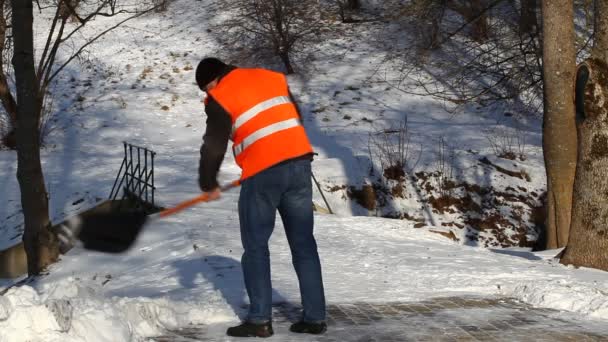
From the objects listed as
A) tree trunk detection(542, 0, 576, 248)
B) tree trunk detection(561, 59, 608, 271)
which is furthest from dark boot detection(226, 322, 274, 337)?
tree trunk detection(542, 0, 576, 248)

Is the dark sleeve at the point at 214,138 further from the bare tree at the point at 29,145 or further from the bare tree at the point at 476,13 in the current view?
the bare tree at the point at 476,13

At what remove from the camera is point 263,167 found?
16.5ft

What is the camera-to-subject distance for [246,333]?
512cm

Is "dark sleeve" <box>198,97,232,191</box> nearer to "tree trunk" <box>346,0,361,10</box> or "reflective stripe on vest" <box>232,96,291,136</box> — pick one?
"reflective stripe on vest" <box>232,96,291,136</box>

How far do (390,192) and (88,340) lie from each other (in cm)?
1235

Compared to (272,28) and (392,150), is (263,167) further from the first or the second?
(272,28)

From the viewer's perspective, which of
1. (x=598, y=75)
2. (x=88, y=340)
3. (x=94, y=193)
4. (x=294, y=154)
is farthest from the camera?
(x=94, y=193)

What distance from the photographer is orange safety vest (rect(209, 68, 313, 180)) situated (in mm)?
5016

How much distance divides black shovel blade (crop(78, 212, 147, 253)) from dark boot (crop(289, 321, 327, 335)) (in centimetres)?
495

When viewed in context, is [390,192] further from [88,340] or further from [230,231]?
[88,340]

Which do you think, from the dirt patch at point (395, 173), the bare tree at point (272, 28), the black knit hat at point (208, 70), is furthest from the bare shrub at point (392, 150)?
the black knit hat at point (208, 70)

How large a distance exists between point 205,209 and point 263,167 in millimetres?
6825

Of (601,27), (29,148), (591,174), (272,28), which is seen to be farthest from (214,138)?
(272,28)

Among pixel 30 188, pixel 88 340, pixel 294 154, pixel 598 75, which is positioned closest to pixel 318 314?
pixel 294 154
